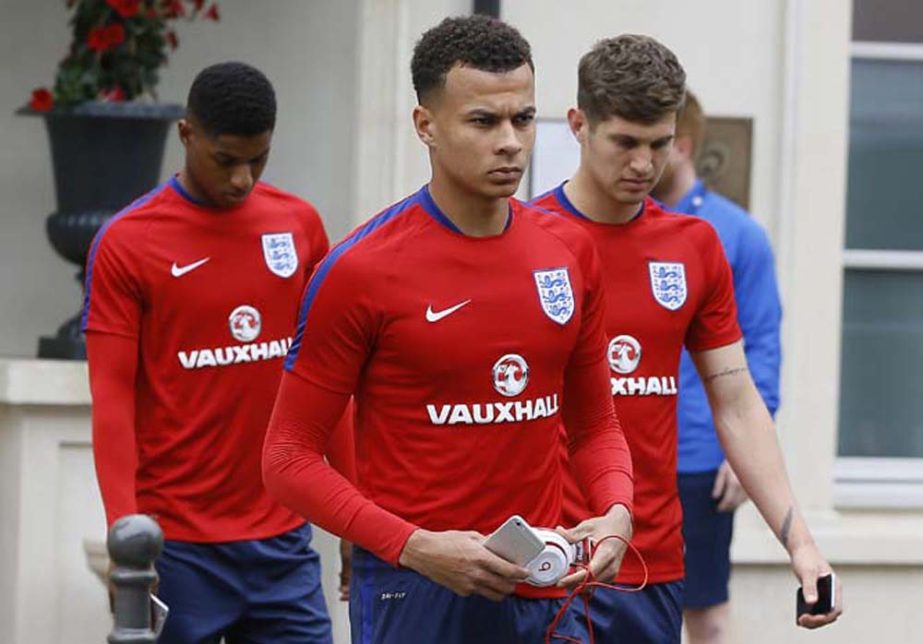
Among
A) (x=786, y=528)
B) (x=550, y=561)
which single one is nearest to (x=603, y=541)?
(x=550, y=561)

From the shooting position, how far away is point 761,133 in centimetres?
878

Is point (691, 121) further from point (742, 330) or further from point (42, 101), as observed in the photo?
point (42, 101)

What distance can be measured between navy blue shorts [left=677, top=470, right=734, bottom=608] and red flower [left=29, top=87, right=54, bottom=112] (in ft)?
8.71

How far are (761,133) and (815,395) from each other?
0.97m

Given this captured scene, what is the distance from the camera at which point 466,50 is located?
460cm

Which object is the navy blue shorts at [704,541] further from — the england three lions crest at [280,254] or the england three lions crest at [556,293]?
the england three lions crest at [556,293]

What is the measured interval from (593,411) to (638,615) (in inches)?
33.0

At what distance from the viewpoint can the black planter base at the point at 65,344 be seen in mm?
8422

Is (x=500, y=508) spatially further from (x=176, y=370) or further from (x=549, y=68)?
(x=549, y=68)

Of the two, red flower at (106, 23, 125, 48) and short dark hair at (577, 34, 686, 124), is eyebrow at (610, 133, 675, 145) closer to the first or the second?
short dark hair at (577, 34, 686, 124)

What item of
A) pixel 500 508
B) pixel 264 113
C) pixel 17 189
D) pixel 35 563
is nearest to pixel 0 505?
pixel 35 563

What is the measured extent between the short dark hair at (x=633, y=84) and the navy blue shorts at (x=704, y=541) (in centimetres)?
195

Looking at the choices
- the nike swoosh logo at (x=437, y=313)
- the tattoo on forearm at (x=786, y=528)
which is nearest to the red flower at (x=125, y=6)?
the tattoo on forearm at (x=786, y=528)

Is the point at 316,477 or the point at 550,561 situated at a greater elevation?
the point at 316,477
